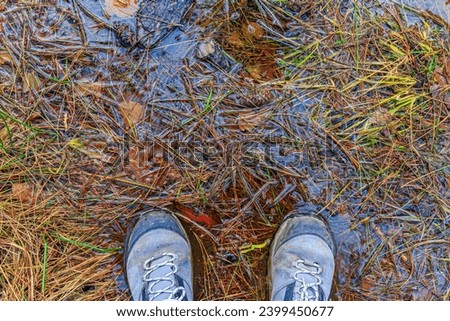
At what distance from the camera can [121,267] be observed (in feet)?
7.01

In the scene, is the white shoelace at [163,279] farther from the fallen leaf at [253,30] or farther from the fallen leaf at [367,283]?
the fallen leaf at [253,30]

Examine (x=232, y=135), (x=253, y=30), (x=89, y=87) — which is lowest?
(x=232, y=135)

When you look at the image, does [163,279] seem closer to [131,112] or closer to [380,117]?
[131,112]

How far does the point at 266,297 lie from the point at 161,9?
1.48 m

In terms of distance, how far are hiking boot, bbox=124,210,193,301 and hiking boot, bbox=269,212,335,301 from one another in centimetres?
42

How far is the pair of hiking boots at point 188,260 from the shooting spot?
2.09 metres

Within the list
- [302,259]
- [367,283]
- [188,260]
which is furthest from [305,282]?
[188,260]

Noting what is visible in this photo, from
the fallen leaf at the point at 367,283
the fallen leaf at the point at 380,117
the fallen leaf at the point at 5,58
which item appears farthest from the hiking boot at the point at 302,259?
the fallen leaf at the point at 5,58

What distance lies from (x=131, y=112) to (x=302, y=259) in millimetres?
1077

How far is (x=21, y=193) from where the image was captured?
6.91ft

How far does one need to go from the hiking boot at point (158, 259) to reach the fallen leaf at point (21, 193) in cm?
50

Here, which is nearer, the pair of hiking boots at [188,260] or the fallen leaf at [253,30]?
the pair of hiking boots at [188,260]

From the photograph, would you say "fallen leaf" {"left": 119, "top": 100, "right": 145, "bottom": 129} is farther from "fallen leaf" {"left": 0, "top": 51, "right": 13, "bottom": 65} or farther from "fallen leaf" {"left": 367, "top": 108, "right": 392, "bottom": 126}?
"fallen leaf" {"left": 367, "top": 108, "right": 392, "bottom": 126}

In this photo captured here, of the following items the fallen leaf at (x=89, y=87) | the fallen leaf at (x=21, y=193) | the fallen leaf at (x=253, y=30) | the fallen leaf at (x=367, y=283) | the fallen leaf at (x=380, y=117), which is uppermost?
the fallen leaf at (x=253, y=30)
